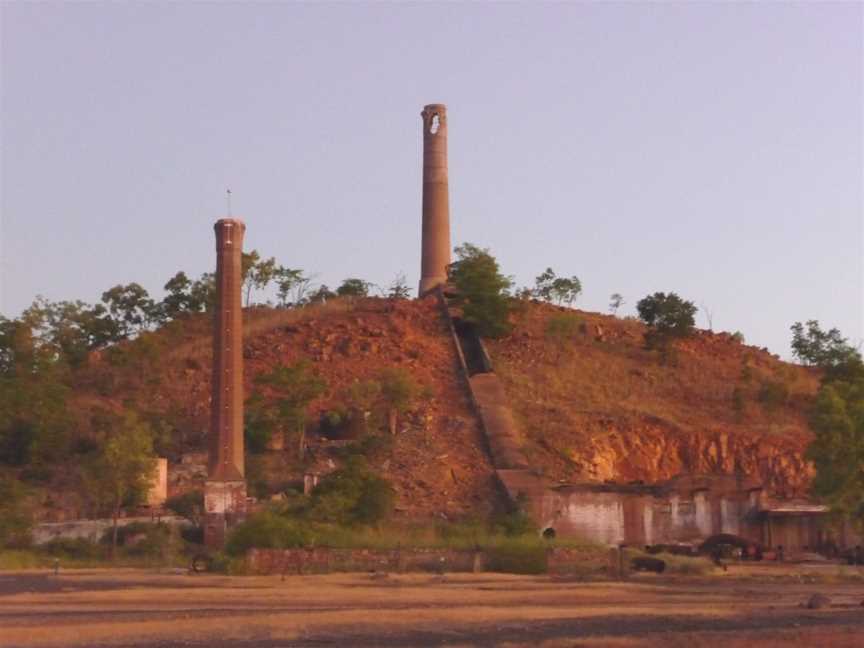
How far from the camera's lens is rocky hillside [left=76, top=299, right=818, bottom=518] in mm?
54344

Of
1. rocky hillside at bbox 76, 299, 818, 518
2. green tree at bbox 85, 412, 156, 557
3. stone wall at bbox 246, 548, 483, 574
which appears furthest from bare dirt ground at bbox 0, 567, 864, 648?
rocky hillside at bbox 76, 299, 818, 518

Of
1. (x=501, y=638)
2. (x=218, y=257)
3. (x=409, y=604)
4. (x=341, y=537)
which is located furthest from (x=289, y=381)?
(x=501, y=638)

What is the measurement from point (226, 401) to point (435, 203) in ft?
69.0

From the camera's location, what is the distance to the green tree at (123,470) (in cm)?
4841

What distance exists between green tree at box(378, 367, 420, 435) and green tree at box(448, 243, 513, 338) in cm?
1045

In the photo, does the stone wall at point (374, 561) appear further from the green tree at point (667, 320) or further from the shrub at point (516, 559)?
the green tree at point (667, 320)

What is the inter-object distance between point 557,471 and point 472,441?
3.62 metres

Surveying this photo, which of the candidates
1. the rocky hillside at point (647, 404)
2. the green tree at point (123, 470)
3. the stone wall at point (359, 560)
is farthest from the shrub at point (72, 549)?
the rocky hillside at point (647, 404)

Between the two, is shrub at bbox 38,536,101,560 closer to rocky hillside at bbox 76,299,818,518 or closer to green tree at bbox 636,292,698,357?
rocky hillside at bbox 76,299,818,518

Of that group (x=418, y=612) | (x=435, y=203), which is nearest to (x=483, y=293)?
(x=435, y=203)

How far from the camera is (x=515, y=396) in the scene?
61250mm

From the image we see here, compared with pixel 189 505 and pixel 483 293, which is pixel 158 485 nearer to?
pixel 189 505

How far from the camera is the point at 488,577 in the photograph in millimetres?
37469

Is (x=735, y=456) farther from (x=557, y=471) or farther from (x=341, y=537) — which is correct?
(x=341, y=537)
